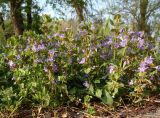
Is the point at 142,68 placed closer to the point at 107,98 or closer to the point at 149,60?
the point at 149,60

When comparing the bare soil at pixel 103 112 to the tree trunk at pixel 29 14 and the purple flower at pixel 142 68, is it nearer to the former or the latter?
the purple flower at pixel 142 68

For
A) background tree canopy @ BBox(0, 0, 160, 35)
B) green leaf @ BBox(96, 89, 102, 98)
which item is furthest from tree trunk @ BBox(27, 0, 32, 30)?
green leaf @ BBox(96, 89, 102, 98)

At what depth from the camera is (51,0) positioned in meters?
26.2

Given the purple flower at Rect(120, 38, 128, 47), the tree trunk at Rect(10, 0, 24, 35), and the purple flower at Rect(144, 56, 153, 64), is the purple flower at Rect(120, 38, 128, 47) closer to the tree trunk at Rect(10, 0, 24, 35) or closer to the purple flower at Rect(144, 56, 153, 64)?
the purple flower at Rect(144, 56, 153, 64)

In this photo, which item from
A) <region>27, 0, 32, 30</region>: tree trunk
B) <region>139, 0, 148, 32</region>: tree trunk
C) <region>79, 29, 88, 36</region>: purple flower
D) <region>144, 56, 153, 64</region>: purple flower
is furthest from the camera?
<region>139, 0, 148, 32</region>: tree trunk

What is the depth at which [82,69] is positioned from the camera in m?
4.07

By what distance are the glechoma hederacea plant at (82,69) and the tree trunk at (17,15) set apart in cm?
1519

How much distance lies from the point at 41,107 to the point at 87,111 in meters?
0.44

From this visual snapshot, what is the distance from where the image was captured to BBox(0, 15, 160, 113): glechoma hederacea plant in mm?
3836

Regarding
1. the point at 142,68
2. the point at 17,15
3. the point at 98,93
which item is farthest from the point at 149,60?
the point at 17,15

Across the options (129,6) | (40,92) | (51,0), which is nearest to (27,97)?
(40,92)

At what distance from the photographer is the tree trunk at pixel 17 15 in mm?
19552

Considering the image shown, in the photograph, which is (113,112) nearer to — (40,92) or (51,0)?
(40,92)

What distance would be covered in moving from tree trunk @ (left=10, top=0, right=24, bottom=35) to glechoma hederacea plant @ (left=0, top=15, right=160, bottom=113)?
49.9ft
